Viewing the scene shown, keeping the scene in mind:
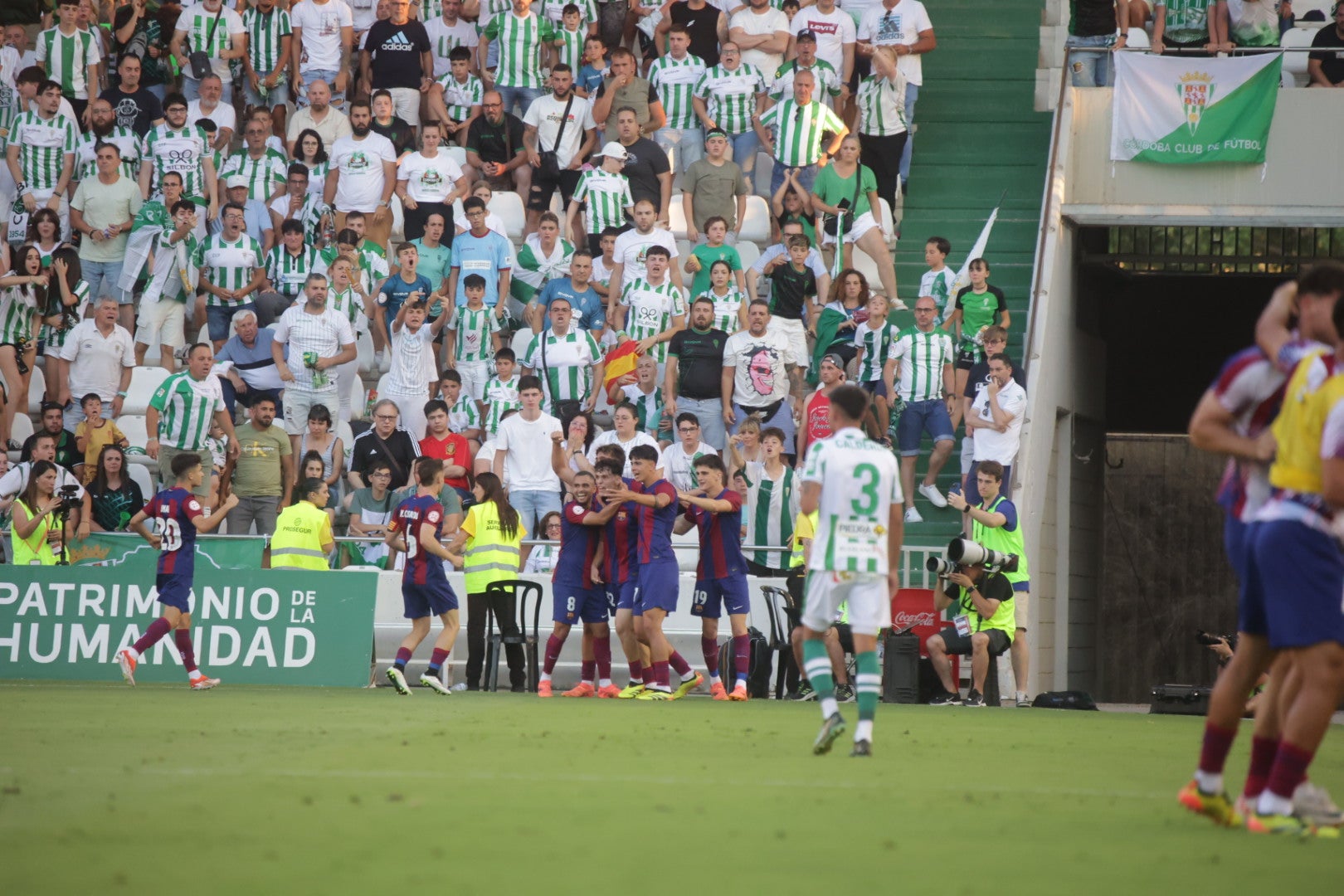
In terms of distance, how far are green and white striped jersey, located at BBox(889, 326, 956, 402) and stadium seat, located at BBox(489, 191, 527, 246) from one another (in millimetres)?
5335

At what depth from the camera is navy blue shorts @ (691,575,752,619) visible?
15703mm

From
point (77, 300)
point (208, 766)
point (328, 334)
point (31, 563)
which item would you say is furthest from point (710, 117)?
point (208, 766)

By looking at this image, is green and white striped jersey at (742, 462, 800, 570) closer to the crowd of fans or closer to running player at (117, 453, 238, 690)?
the crowd of fans

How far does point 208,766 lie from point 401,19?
589 inches

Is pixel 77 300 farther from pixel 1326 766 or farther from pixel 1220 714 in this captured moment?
pixel 1220 714

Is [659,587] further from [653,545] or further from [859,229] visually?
[859,229]

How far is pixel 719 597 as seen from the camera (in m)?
15.8

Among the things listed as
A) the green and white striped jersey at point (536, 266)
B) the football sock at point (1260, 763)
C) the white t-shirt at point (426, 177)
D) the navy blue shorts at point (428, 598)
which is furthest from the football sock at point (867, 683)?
the white t-shirt at point (426, 177)

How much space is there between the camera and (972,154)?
2238 centimetres

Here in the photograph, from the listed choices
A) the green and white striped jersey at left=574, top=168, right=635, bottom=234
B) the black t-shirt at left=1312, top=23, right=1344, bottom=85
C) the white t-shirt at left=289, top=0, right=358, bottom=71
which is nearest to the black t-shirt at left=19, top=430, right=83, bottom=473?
the white t-shirt at left=289, top=0, right=358, bottom=71

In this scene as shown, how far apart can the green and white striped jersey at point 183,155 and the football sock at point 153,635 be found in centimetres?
677

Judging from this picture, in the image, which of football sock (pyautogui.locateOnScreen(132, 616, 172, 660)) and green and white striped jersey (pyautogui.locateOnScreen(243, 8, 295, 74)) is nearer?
football sock (pyautogui.locateOnScreen(132, 616, 172, 660))

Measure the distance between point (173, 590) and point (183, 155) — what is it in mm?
6956

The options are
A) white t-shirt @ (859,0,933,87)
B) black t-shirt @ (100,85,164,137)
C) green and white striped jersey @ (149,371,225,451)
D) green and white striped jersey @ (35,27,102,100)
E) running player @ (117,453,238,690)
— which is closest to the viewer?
running player @ (117,453,238,690)
